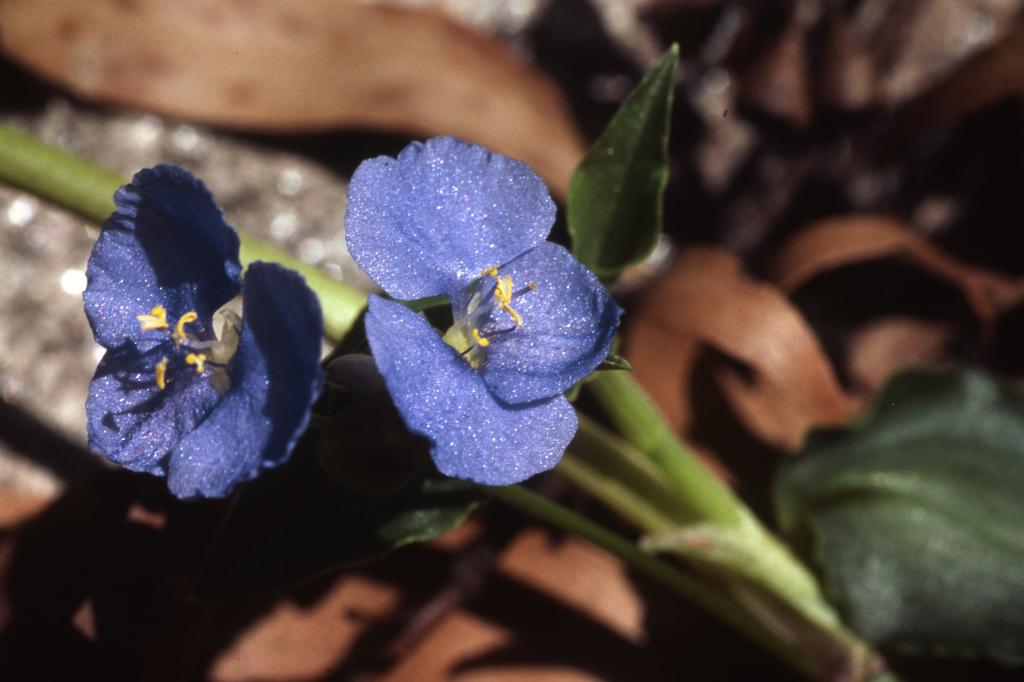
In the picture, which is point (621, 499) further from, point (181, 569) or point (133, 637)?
point (133, 637)

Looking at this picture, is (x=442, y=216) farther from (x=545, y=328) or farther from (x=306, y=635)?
(x=306, y=635)

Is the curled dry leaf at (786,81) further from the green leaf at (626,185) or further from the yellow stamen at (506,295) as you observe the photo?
the yellow stamen at (506,295)

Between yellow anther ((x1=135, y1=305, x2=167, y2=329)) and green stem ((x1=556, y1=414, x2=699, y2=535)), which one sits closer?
yellow anther ((x1=135, y1=305, x2=167, y2=329))

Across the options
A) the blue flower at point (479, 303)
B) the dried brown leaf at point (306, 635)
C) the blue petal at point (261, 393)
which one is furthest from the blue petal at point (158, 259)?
the dried brown leaf at point (306, 635)

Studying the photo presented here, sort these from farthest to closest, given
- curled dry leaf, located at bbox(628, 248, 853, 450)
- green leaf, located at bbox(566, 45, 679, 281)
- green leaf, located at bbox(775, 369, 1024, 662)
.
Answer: curled dry leaf, located at bbox(628, 248, 853, 450) < green leaf, located at bbox(775, 369, 1024, 662) < green leaf, located at bbox(566, 45, 679, 281)

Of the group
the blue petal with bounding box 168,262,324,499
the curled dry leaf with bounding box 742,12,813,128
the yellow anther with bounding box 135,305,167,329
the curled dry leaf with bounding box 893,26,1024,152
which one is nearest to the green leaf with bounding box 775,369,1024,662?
the curled dry leaf with bounding box 893,26,1024,152

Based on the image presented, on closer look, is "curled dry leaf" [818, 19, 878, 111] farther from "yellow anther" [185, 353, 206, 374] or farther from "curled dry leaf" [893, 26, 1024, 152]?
"yellow anther" [185, 353, 206, 374]
